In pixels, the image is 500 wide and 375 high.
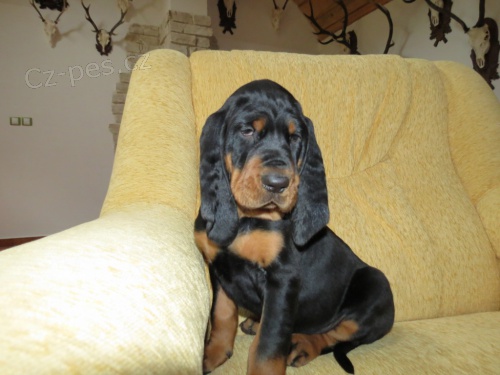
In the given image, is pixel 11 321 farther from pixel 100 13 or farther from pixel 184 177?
pixel 100 13

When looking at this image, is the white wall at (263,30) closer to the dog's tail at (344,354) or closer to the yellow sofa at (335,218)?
the yellow sofa at (335,218)

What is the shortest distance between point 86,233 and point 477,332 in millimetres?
1415

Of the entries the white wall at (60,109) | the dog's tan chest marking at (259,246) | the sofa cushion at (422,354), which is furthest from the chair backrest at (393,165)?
the white wall at (60,109)

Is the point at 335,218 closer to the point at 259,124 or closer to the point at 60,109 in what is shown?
the point at 259,124

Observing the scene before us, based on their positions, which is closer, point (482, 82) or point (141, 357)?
point (141, 357)

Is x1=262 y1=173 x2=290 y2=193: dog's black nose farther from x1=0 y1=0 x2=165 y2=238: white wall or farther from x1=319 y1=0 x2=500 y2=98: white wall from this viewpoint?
x1=0 y1=0 x2=165 y2=238: white wall

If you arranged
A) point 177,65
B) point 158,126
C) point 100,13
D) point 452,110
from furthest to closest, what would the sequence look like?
1. point 100,13
2. point 452,110
3. point 177,65
4. point 158,126

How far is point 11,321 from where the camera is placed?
534 mm

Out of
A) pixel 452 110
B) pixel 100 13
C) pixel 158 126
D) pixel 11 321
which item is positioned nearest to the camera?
pixel 11 321

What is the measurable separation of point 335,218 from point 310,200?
1.82ft

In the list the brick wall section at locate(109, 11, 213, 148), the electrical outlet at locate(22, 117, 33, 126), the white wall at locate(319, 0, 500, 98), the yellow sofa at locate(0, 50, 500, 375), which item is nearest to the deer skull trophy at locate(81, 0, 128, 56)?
the brick wall section at locate(109, 11, 213, 148)

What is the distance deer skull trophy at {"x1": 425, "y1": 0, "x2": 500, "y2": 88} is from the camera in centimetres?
421

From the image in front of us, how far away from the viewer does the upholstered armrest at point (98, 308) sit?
0.52m

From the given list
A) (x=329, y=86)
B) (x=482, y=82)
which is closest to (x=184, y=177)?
(x=329, y=86)
